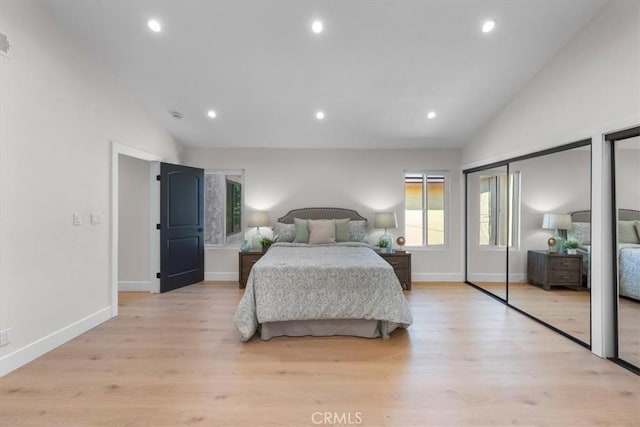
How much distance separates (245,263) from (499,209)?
13.0 feet

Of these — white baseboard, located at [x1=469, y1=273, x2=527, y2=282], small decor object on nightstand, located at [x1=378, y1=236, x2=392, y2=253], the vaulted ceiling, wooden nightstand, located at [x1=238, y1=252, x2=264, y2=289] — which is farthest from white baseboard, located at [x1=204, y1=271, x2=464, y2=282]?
the vaulted ceiling

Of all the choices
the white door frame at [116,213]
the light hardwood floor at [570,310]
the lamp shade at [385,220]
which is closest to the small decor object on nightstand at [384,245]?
the lamp shade at [385,220]

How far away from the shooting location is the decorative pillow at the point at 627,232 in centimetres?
257

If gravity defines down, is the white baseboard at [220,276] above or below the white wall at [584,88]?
below


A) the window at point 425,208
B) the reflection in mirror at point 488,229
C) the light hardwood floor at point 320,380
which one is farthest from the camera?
the window at point 425,208

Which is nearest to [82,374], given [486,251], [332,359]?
[332,359]

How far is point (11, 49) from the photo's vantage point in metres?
2.50

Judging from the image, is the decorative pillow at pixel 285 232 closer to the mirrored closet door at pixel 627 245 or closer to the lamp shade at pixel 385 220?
the lamp shade at pixel 385 220

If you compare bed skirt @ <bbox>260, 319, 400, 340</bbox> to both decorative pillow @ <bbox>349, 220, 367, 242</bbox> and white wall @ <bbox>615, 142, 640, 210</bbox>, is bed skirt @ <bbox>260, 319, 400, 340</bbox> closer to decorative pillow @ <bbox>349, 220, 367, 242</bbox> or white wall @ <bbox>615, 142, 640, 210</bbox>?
decorative pillow @ <bbox>349, 220, 367, 242</bbox>

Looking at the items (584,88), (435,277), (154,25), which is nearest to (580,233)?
(584,88)

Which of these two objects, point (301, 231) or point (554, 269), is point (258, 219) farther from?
point (554, 269)

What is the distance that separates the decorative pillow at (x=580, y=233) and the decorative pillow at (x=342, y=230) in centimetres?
288

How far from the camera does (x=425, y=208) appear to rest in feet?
18.5

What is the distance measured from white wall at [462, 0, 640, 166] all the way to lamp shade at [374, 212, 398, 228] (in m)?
1.92
